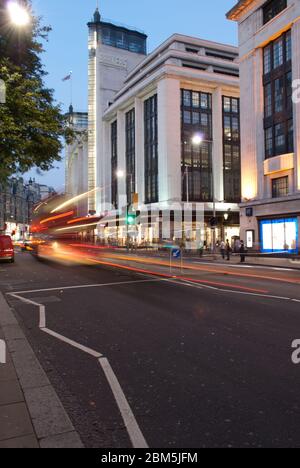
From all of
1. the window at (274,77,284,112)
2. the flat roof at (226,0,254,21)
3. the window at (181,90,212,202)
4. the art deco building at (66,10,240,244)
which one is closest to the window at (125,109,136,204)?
the art deco building at (66,10,240,244)

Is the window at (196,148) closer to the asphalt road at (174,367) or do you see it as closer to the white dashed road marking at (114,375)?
the white dashed road marking at (114,375)

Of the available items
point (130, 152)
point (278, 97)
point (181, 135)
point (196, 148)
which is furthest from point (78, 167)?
point (278, 97)

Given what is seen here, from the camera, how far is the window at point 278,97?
3484 cm

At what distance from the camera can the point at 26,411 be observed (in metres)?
3.85

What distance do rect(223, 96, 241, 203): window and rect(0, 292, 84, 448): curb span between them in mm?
58809

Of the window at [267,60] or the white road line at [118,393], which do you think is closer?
the white road line at [118,393]

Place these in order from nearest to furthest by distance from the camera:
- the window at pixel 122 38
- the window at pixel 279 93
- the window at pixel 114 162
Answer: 1. the window at pixel 279 93
2. the window at pixel 114 162
3. the window at pixel 122 38

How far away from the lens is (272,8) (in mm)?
36750

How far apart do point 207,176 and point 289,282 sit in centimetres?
4833

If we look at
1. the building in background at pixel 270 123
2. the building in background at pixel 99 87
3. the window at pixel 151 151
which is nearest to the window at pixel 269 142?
the building in background at pixel 270 123

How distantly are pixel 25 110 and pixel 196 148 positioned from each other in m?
50.7

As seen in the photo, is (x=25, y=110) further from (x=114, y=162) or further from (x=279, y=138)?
(x=114, y=162)

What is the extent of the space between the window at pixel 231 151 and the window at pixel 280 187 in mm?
25446

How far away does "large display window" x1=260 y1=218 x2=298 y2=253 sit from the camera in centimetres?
3362
